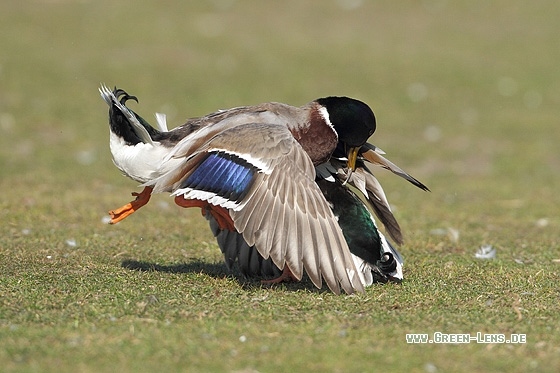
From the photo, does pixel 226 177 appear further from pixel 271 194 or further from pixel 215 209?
pixel 215 209

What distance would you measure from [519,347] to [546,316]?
85 centimetres

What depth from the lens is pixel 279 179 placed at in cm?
618

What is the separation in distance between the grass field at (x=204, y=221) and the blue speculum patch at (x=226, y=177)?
780mm

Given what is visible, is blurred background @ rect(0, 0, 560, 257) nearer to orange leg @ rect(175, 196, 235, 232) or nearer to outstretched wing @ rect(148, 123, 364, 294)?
orange leg @ rect(175, 196, 235, 232)

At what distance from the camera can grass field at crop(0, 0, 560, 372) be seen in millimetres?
4906

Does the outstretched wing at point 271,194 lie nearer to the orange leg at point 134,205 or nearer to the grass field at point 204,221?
the grass field at point 204,221

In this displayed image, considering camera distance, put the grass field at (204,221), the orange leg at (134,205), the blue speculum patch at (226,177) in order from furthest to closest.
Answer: the orange leg at (134,205)
the blue speculum patch at (226,177)
the grass field at (204,221)

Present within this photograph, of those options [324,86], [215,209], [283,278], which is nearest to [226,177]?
[215,209]

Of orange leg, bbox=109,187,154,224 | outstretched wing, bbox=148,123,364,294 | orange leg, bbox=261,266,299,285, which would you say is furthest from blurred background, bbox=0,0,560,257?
outstretched wing, bbox=148,123,364,294

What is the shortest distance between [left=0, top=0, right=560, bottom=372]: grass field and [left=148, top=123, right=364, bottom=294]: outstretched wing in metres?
0.32

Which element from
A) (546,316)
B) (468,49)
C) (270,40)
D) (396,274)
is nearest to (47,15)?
(270,40)

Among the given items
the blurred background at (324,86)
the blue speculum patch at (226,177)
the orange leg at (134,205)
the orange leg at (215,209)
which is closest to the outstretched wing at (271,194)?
the blue speculum patch at (226,177)

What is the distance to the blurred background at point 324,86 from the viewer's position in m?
10.9

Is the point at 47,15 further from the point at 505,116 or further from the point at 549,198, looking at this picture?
the point at 549,198
